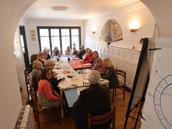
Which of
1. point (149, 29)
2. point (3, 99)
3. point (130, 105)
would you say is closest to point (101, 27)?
point (149, 29)

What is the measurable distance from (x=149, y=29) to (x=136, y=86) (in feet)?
6.95

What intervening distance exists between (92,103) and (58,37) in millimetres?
5896

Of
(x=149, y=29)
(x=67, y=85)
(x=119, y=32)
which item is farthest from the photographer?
(x=119, y=32)

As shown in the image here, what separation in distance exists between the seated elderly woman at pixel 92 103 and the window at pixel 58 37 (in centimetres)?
564

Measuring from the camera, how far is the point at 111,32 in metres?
4.27

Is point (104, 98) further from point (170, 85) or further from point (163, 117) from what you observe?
point (170, 85)

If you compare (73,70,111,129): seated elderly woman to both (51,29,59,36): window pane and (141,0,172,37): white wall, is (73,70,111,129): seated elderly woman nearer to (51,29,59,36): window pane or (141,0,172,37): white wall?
(141,0,172,37): white wall

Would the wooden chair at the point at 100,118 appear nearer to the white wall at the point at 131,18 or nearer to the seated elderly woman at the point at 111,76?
the seated elderly woman at the point at 111,76

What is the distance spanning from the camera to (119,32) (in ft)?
12.5

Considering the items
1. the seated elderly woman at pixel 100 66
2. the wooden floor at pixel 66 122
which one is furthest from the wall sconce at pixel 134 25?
the wooden floor at pixel 66 122

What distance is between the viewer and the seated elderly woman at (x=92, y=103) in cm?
146

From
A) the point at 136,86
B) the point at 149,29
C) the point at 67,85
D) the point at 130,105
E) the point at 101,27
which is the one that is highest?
the point at 101,27

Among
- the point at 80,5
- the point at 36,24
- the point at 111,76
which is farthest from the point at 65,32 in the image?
the point at 111,76

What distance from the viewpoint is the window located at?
638cm
